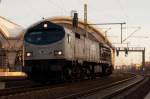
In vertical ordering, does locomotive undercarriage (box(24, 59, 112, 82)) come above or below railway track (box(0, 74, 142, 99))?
above

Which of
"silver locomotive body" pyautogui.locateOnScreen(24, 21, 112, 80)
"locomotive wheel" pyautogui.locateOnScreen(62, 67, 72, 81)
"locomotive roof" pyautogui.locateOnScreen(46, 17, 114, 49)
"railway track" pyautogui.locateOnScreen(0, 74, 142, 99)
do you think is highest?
"locomotive roof" pyautogui.locateOnScreen(46, 17, 114, 49)

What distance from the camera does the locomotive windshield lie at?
30.3m

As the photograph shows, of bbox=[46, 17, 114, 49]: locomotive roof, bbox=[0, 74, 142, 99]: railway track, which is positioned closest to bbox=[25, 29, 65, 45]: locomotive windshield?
bbox=[0, 74, 142, 99]: railway track

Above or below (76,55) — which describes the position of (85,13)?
above

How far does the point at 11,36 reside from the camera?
331 ft

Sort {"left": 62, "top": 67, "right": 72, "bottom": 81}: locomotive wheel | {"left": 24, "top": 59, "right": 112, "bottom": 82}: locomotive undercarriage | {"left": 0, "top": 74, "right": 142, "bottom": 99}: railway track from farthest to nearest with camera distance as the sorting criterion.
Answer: {"left": 62, "top": 67, "right": 72, "bottom": 81}: locomotive wheel, {"left": 24, "top": 59, "right": 112, "bottom": 82}: locomotive undercarriage, {"left": 0, "top": 74, "right": 142, "bottom": 99}: railway track

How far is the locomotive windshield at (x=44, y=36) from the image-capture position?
99.3ft

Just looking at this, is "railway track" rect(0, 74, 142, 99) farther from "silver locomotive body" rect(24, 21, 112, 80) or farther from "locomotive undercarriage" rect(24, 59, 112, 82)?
"silver locomotive body" rect(24, 21, 112, 80)

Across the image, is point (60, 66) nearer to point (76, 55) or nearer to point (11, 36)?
point (76, 55)

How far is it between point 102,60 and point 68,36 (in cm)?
1782

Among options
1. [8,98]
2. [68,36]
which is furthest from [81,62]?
[8,98]

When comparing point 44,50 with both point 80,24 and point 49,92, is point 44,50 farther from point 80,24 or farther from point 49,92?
point 80,24

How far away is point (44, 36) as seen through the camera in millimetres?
30547

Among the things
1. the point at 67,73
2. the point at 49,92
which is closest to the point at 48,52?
the point at 67,73
